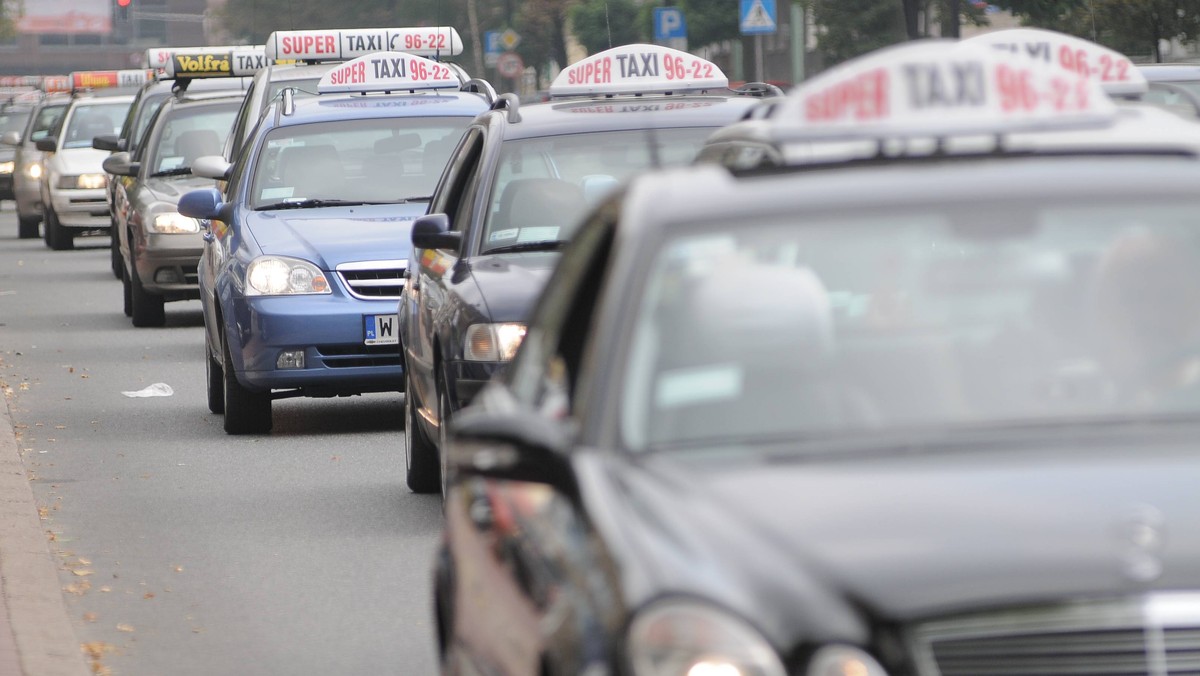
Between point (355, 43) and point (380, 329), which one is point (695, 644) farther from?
point (355, 43)

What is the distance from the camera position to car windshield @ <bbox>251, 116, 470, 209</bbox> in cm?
1347

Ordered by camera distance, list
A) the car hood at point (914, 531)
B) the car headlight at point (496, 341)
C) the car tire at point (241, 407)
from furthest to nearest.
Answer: the car tire at point (241, 407) → the car headlight at point (496, 341) → the car hood at point (914, 531)

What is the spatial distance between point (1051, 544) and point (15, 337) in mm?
17073

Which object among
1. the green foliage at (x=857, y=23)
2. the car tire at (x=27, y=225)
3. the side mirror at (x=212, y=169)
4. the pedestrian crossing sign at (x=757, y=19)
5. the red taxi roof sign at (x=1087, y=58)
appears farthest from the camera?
the green foliage at (x=857, y=23)

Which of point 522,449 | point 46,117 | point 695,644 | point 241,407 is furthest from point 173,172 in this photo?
point 46,117

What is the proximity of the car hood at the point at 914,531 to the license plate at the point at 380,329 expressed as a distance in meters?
8.49

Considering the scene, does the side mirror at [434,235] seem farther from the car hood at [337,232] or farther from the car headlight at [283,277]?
the car headlight at [283,277]

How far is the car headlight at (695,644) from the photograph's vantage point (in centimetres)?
324

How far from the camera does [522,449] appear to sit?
12.7ft

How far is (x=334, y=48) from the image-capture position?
2116 centimetres

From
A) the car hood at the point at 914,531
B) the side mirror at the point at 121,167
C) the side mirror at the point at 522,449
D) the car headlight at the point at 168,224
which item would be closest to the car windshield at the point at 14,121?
the side mirror at the point at 121,167

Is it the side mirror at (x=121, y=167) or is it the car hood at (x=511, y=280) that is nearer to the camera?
the car hood at (x=511, y=280)

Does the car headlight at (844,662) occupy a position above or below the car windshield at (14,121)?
above

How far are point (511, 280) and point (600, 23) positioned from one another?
59096 mm
